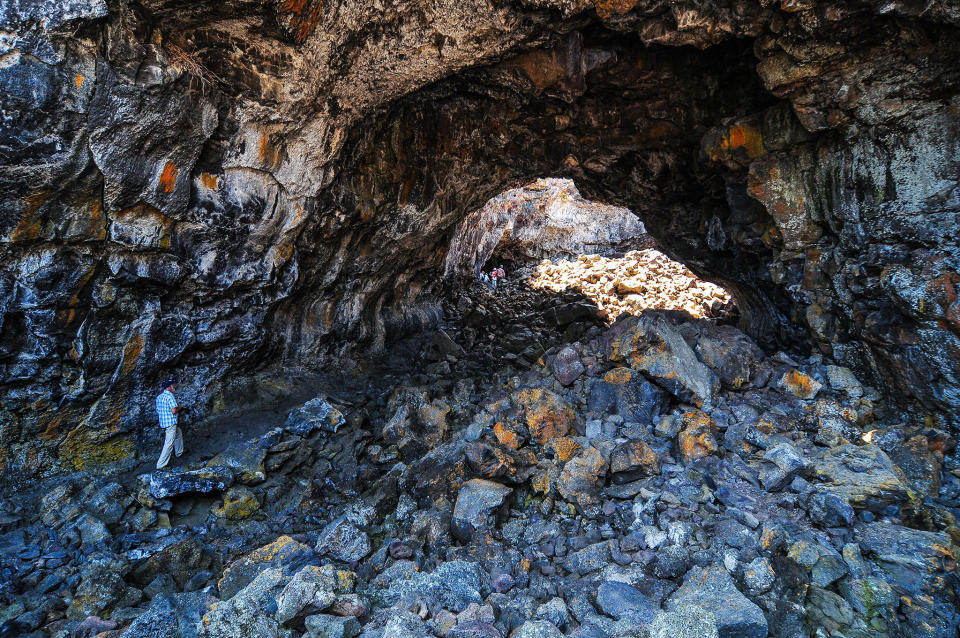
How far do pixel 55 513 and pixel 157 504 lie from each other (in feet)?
3.40

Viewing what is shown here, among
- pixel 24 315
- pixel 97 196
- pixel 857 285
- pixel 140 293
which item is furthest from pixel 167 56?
pixel 857 285

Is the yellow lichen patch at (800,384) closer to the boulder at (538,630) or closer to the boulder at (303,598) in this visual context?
the boulder at (538,630)

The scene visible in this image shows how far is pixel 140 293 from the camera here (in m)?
6.15

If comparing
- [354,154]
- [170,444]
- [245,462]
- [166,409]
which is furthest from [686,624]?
[354,154]

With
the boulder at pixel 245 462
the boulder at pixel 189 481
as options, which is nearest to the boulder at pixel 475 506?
the boulder at pixel 245 462

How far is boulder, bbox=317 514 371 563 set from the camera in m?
4.62

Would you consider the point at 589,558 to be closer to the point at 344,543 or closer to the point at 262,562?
the point at 344,543

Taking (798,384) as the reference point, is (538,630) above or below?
below

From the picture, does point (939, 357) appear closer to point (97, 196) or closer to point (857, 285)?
point (857, 285)

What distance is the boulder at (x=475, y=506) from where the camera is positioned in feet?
15.3

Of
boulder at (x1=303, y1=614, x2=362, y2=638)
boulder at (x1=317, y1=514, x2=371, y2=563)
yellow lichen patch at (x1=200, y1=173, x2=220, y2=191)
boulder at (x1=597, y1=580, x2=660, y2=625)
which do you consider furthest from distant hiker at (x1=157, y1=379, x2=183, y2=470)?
boulder at (x1=597, y1=580, x2=660, y2=625)

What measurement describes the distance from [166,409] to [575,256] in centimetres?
2161

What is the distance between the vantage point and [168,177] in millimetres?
5695

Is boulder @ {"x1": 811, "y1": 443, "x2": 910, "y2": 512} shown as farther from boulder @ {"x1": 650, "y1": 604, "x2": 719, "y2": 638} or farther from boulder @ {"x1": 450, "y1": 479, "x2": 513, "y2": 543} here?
boulder @ {"x1": 450, "y1": 479, "x2": 513, "y2": 543}
